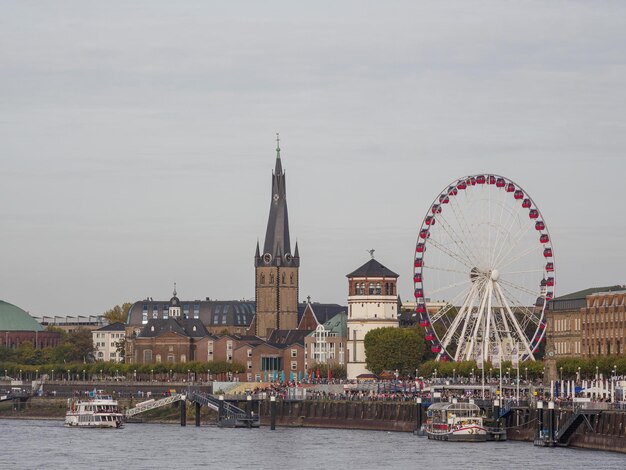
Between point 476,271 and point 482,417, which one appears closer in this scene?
point 482,417

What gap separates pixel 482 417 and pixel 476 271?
32.5m

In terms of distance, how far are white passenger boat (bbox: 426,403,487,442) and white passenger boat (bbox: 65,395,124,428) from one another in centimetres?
4199

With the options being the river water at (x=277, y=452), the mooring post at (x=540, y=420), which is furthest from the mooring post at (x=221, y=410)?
the mooring post at (x=540, y=420)

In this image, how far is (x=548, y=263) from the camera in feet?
579

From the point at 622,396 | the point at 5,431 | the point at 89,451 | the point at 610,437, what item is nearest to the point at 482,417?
the point at 622,396

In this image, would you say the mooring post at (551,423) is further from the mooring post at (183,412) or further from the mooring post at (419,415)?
the mooring post at (183,412)

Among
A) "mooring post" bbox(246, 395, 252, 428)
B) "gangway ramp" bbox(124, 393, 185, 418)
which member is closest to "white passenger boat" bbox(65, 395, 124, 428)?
"gangway ramp" bbox(124, 393, 185, 418)

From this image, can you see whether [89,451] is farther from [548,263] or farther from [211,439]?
[548,263]

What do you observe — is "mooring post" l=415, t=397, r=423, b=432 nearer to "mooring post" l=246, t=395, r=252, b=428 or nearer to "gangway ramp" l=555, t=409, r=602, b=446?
"gangway ramp" l=555, t=409, r=602, b=446

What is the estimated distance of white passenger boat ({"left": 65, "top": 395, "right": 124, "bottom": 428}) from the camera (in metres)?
178

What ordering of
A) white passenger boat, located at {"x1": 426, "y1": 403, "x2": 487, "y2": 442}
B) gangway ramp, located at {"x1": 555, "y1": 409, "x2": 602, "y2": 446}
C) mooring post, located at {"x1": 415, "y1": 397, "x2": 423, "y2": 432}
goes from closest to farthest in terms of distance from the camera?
gangway ramp, located at {"x1": 555, "y1": 409, "x2": 602, "y2": 446}
white passenger boat, located at {"x1": 426, "y1": 403, "x2": 487, "y2": 442}
mooring post, located at {"x1": 415, "y1": 397, "x2": 423, "y2": 432}

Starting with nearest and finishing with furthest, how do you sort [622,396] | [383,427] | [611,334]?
[622,396] < [383,427] < [611,334]

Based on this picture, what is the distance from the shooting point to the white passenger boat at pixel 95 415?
17850 cm

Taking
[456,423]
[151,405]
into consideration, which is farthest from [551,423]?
[151,405]
